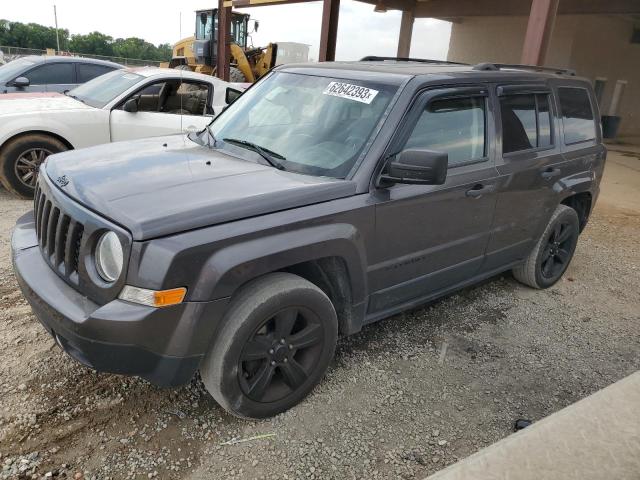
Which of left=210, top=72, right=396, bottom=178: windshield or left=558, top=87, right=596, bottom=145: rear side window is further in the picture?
left=558, top=87, right=596, bottom=145: rear side window

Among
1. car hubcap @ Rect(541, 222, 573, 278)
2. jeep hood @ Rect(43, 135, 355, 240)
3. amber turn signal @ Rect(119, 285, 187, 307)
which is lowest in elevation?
car hubcap @ Rect(541, 222, 573, 278)

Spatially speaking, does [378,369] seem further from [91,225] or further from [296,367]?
[91,225]

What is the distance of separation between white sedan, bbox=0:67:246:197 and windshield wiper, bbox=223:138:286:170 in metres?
2.61

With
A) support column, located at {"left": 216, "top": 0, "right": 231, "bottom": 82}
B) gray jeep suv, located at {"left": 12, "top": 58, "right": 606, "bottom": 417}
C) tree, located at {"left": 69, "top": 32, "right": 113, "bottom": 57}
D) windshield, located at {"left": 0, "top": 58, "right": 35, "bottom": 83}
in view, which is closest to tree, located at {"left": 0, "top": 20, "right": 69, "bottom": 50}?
tree, located at {"left": 69, "top": 32, "right": 113, "bottom": 57}

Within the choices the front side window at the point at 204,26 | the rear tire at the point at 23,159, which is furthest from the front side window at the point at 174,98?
the front side window at the point at 204,26

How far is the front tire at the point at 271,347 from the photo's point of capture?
2445mm

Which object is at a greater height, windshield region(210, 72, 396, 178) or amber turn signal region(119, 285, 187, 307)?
windshield region(210, 72, 396, 178)

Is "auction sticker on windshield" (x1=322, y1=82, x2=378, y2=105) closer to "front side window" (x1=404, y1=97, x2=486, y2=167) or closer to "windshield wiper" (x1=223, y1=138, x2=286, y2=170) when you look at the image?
"front side window" (x1=404, y1=97, x2=486, y2=167)

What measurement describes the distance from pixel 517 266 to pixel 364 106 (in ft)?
7.41

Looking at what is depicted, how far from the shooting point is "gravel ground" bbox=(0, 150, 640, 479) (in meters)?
2.45

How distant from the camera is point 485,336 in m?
3.84

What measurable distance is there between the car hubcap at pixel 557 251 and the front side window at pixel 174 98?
4.52m

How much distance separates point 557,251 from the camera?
185 inches

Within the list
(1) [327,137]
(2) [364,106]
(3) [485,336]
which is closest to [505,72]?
(2) [364,106]
